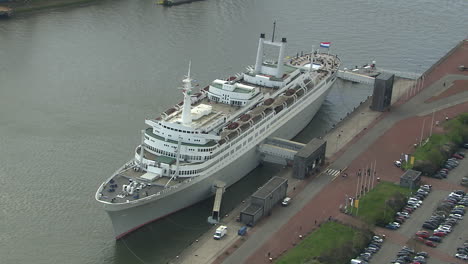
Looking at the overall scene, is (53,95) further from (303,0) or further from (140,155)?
(303,0)

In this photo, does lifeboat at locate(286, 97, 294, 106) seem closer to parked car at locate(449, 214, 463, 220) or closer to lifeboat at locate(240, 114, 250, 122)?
lifeboat at locate(240, 114, 250, 122)

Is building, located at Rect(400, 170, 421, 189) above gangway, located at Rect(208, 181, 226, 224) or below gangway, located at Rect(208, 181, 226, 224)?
above

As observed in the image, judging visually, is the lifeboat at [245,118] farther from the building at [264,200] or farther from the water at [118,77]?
the building at [264,200]

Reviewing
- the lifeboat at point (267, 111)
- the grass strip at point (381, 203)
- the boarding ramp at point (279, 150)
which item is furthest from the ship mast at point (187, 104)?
the grass strip at point (381, 203)

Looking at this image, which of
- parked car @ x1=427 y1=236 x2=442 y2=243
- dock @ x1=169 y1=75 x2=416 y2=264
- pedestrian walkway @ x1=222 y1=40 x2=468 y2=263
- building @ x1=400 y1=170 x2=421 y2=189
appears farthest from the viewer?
building @ x1=400 y1=170 x2=421 y2=189

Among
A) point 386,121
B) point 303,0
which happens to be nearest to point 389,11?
point 303,0

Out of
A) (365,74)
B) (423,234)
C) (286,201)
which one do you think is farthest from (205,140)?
(365,74)

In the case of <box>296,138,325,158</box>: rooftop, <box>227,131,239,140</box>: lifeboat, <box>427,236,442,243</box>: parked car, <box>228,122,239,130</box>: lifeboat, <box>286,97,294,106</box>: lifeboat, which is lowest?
<box>427,236,442,243</box>: parked car

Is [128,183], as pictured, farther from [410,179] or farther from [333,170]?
[410,179]

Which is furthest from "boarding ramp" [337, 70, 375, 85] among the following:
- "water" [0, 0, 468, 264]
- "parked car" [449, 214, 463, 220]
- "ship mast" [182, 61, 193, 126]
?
"parked car" [449, 214, 463, 220]
